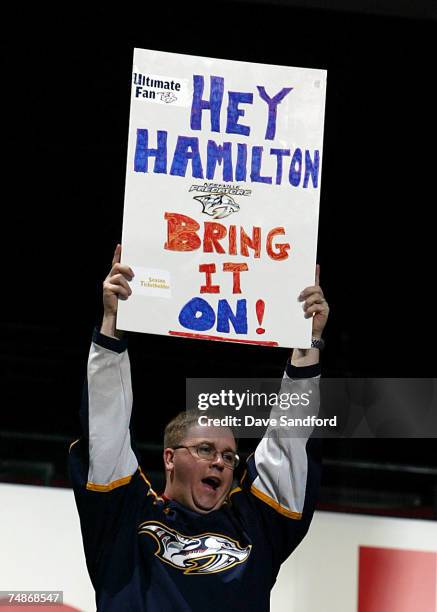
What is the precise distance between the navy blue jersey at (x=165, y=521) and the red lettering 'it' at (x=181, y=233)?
1.00ft

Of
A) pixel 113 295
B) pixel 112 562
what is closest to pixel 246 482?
pixel 112 562

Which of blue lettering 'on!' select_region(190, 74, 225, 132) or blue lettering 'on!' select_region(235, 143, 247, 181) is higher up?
blue lettering 'on!' select_region(190, 74, 225, 132)

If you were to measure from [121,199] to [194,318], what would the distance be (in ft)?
11.4

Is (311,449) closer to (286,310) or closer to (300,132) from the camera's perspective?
(286,310)

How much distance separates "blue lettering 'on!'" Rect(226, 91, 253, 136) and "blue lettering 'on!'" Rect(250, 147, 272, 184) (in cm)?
5

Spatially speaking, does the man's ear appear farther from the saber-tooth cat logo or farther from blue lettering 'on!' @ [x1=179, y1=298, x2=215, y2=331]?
the saber-tooth cat logo

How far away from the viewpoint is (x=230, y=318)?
3.20 meters

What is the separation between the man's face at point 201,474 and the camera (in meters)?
3.40

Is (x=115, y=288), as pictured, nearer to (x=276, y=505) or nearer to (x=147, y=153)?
(x=147, y=153)

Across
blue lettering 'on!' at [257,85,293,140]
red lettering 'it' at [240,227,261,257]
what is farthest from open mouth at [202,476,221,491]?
blue lettering 'on!' at [257,85,293,140]

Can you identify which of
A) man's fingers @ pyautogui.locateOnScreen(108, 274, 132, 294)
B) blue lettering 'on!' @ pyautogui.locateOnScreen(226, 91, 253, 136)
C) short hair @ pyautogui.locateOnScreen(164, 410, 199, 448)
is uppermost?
blue lettering 'on!' @ pyautogui.locateOnScreen(226, 91, 253, 136)

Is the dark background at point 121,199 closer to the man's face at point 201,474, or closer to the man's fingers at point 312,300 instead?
the man's face at point 201,474

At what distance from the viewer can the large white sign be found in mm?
3197

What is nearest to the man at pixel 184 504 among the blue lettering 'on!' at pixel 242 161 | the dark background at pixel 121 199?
the blue lettering 'on!' at pixel 242 161
